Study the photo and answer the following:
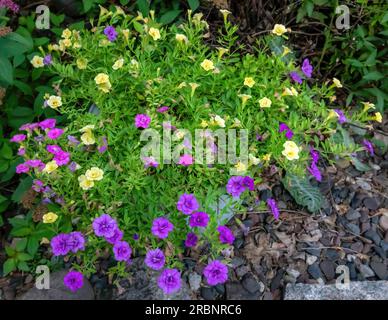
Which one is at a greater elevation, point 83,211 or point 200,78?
point 200,78

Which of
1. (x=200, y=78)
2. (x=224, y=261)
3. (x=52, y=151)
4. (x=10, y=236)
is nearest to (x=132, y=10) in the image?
(x=200, y=78)

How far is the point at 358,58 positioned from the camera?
3.40 m

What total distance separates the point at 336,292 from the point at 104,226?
4.01 ft

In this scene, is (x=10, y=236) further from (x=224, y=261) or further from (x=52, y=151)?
(x=224, y=261)

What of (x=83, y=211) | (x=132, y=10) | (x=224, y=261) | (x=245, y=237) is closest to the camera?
(x=224, y=261)

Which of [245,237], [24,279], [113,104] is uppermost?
[113,104]

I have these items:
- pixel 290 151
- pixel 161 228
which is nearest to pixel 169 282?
pixel 161 228

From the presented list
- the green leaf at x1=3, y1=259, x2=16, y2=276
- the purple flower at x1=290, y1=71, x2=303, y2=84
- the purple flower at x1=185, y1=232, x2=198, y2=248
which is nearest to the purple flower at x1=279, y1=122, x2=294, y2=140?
the purple flower at x1=290, y1=71, x2=303, y2=84

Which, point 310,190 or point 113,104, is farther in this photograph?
point 310,190

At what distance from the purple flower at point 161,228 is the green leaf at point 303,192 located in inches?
34.7

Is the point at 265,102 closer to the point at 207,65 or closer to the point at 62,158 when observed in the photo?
the point at 207,65

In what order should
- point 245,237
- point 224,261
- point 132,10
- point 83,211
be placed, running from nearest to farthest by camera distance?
point 224,261 → point 83,211 → point 245,237 → point 132,10

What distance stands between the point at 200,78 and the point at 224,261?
103 centimetres

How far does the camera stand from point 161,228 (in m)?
2.28
